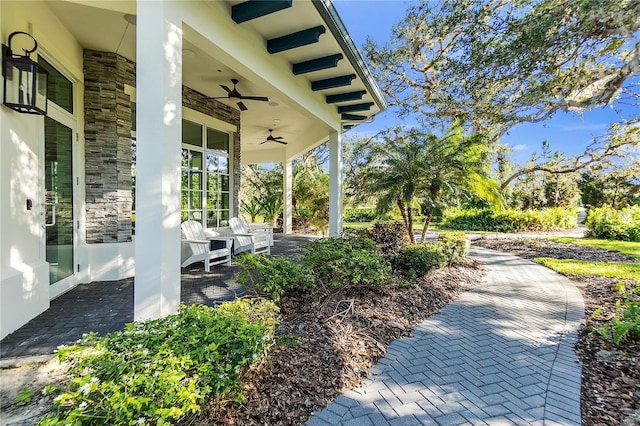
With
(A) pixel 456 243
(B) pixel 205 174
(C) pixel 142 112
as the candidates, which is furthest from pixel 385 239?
(C) pixel 142 112

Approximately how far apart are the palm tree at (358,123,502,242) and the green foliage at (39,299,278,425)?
5.33 meters

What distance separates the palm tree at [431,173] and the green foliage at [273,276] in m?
3.85

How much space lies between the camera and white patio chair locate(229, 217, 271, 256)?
695 cm

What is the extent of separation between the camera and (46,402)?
204cm

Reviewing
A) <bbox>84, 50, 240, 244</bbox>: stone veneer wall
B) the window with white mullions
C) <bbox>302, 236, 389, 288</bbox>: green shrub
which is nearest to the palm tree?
<bbox>302, 236, 389, 288</bbox>: green shrub

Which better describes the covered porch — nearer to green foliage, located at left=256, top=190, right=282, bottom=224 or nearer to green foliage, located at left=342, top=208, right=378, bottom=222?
green foliage, located at left=256, top=190, right=282, bottom=224

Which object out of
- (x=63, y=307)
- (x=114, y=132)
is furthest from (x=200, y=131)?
(x=63, y=307)

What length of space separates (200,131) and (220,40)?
3.95 meters

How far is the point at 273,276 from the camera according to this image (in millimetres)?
3400

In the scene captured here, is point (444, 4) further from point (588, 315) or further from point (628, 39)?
point (588, 315)

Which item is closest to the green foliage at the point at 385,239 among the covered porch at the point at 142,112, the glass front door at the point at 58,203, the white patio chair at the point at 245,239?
the white patio chair at the point at 245,239

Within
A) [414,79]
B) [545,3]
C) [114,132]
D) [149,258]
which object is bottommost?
[149,258]

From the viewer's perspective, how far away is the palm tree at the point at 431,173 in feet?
22.4

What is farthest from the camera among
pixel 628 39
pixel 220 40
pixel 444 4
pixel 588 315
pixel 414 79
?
pixel 414 79
